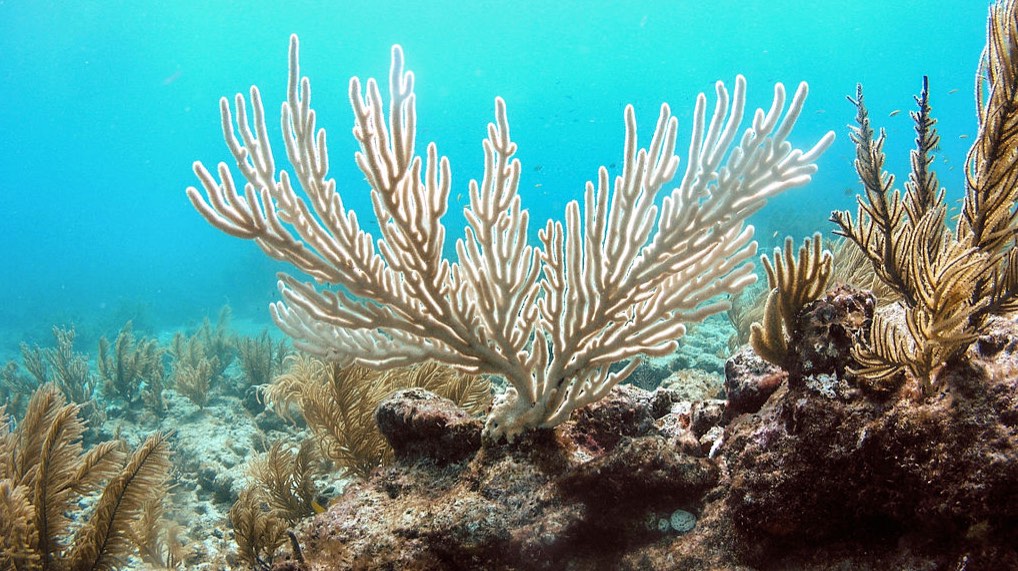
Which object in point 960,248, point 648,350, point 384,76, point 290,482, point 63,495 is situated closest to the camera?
point 960,248

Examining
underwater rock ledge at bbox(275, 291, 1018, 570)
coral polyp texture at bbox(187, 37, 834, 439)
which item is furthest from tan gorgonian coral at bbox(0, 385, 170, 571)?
coral polyp texture at bbox(187, 37, 834, 439)

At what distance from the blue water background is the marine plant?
57874 mm

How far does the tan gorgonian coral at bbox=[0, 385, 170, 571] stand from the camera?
2746mm

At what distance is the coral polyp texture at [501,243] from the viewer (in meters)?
2.09

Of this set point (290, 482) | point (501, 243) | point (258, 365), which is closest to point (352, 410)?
point (290, 482)

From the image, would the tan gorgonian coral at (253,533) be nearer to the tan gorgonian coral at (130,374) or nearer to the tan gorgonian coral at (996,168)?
the tan gorgonian coral at (996,168)

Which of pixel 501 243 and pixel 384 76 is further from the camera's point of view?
pixel 384 76

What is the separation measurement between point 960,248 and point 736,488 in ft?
4.35

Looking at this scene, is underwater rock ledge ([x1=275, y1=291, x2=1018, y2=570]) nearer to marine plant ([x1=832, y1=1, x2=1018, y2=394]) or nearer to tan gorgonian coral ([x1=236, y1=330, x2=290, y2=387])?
marine plant ([x1=832, y1=1, x2=1018, y2=394])

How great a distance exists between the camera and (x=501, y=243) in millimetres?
2354

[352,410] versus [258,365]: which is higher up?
[258,365]

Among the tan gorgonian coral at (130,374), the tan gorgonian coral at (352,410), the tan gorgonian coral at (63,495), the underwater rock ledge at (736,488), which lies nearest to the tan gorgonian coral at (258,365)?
the tan gorgonian coral at (130,374)

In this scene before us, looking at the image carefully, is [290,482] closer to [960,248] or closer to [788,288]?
[788,288]

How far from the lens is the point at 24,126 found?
88.5m
